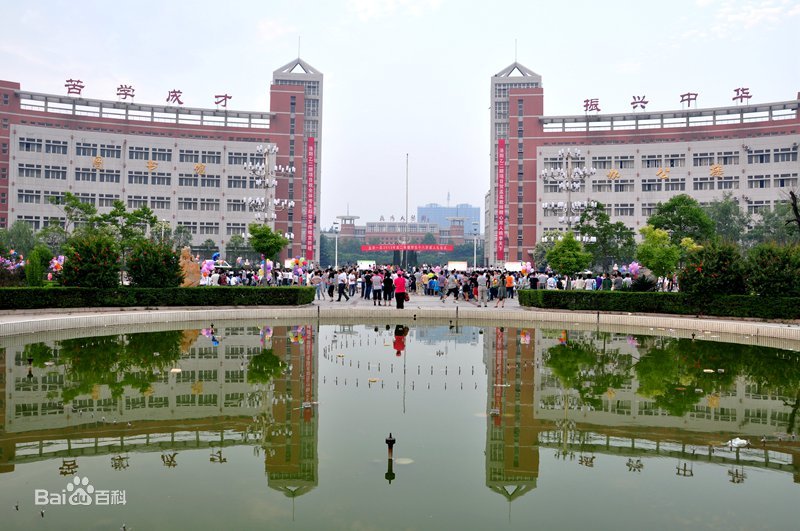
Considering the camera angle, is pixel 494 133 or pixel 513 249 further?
pixel 494 133

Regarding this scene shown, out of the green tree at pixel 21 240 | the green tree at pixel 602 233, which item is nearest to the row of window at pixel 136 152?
the green tree at pixel 21 240

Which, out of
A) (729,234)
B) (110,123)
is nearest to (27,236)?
(110,123)

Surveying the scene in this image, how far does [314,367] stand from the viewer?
12148 mm

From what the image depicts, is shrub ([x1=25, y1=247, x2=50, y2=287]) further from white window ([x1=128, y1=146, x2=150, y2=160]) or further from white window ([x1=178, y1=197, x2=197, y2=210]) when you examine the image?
white window ([x1=128, y1=146, x2=150, y2=160])

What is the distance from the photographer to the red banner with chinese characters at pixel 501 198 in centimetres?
7075

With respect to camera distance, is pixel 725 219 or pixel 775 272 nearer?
pixel 775 272

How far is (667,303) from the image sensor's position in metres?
21.7

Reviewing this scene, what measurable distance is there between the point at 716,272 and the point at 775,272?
165cm

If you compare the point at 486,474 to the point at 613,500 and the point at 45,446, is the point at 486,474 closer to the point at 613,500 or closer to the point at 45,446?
the point at 613,500

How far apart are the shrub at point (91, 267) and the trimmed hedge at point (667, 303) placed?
48.3 ft

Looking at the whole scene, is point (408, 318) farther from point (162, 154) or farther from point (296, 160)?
point (296, 160)

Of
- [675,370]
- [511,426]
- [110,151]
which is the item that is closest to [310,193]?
[110,151]

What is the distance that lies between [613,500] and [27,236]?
174 ft

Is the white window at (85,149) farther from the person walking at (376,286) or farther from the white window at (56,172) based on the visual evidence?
the person walking at (376,286)
